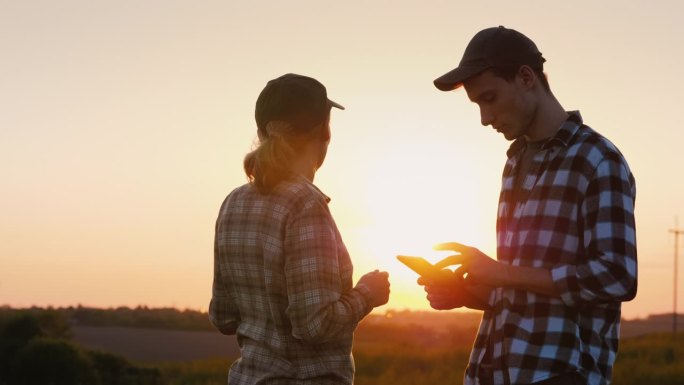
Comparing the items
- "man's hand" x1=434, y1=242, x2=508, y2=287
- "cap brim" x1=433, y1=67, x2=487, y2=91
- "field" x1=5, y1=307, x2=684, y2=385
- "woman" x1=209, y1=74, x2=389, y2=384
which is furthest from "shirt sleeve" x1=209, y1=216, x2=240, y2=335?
"field" x1=5, y1=307, x2=684, y2=385

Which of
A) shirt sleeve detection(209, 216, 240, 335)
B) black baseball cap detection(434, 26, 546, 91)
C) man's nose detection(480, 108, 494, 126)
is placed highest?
black baseball cap detection(434, 26, 546, 91)

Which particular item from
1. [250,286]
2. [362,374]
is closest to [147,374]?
[362,374]

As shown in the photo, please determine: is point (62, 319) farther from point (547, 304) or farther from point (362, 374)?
point (547, 304)

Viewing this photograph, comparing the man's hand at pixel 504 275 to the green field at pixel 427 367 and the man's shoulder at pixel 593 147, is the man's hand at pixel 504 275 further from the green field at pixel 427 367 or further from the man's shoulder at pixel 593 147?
the green field at pixel 427 367

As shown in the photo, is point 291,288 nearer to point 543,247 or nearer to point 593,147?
point 543,247

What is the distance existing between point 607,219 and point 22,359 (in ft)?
43.3

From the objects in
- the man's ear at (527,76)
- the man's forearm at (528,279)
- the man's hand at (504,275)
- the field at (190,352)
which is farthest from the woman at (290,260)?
the field at (190,352)

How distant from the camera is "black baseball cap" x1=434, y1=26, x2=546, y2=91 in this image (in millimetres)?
3344

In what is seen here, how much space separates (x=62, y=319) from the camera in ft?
58.7

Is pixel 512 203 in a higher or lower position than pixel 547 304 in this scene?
higher

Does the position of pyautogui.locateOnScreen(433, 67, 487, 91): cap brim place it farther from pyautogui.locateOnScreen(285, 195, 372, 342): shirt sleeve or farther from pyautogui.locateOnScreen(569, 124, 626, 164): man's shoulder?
pyautogui.locateOnScreen(285, 195, 372, 342): shirt sleeve

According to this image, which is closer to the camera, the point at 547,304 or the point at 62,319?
the point at 547,304

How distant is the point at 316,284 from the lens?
3357 millimetres

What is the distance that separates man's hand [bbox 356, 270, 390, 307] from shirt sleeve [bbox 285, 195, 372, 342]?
36mm
